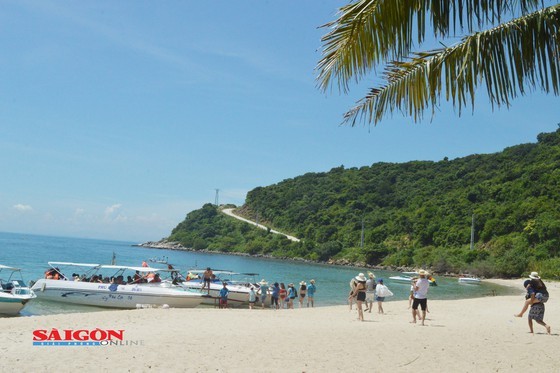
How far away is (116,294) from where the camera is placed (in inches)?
974

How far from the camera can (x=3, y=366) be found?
30.5 feet

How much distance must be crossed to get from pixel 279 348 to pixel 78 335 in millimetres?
5703

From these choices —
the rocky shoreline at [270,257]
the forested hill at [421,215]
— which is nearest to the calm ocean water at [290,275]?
the rocky shoreline at [270,257]

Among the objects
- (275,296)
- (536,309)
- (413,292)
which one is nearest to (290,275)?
(275,296)

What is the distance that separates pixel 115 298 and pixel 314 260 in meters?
78.4

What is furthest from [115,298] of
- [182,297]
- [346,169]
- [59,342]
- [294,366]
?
[346,169]

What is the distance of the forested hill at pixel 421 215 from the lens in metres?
68.9

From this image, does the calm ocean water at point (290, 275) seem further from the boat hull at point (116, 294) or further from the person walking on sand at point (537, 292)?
the person walking on sand at point (537, 292)

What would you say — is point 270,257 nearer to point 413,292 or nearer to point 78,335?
point 413,292

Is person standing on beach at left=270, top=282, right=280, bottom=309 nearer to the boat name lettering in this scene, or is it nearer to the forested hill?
the boat name lettering

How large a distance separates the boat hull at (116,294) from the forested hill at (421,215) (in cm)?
4197

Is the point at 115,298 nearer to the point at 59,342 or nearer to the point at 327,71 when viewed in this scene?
the point at 59,342

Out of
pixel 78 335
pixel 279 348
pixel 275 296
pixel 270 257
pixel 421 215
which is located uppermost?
pixel 421 215

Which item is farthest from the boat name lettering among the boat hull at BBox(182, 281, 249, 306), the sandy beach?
the boat hull at BBox(182, 281, 249, 306)
